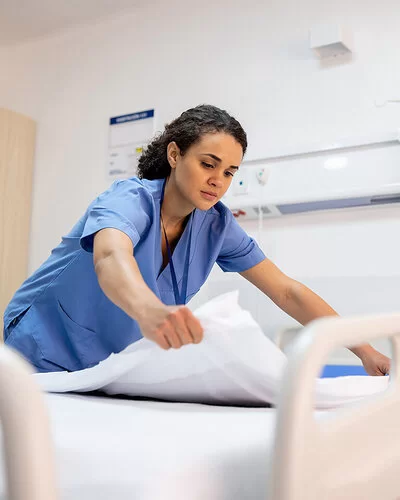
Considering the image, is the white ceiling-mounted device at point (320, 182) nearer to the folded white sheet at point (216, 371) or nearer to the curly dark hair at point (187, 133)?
the curly dark hair at point (187, 133)

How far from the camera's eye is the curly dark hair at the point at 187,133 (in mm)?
1675

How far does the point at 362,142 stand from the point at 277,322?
2.95 feet

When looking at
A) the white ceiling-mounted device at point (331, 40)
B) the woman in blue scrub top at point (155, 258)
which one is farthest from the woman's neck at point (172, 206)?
the white ceiling-mounted device at point (331, 40)

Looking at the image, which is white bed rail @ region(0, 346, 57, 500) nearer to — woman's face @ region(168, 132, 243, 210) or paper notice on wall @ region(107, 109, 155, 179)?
woman's face @ region(168, 132, 243, 210)

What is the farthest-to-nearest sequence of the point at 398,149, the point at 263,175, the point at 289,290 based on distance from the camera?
1. the point at 263,175
2. the point at 398,149
3. the point at 289,290

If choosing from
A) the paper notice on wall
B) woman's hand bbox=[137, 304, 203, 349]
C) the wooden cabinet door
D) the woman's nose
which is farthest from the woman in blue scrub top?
the wooden cabinet door

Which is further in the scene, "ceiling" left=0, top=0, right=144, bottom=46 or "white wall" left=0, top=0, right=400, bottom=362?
"ceiling" left=0, top=0, right=144, bottom=46

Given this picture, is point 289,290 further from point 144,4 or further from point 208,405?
point 144,4

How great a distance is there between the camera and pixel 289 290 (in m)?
1.85

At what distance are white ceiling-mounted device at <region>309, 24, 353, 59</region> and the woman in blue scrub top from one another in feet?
4.66

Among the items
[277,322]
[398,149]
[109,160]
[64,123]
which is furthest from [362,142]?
[64,123]

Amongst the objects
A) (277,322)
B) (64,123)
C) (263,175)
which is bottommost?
(277,322)

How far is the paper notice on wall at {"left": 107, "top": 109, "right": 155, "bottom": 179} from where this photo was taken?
3.57 meters

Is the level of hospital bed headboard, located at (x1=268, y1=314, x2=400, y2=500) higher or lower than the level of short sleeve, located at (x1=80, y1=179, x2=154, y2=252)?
lower
